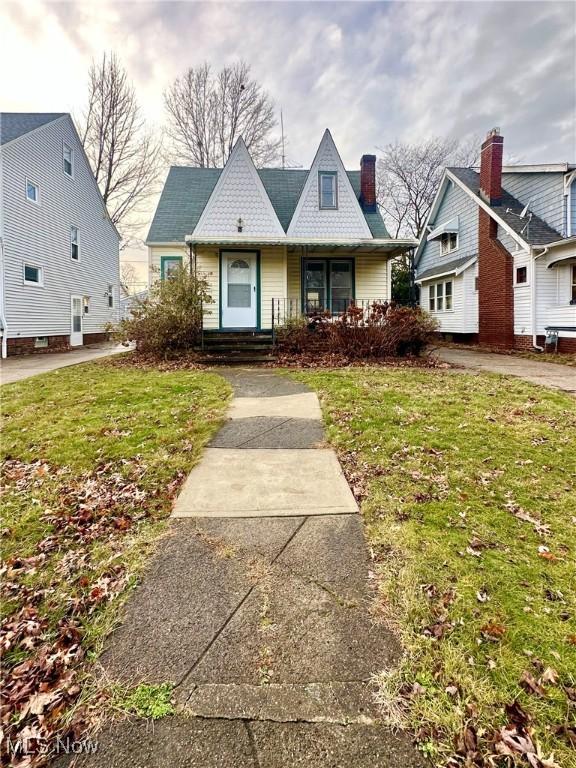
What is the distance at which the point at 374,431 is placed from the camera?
466cm

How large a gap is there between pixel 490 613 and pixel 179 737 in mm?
1513

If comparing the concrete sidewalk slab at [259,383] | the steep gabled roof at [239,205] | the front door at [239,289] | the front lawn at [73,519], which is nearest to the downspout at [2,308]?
the steep gabled roof at [239,205]

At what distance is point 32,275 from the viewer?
15.3 metres

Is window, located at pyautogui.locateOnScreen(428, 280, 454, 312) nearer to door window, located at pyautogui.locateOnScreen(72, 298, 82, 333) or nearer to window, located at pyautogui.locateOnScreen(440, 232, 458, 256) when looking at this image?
window, located at pyautogui.locateOnScreen(440, 232, 458, 256)

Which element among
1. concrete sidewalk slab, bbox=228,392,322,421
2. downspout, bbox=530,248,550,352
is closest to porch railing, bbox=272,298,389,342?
concrete sidewalk slab, bbox=228,392,322,421

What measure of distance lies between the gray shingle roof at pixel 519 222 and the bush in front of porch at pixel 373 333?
21.5 ft

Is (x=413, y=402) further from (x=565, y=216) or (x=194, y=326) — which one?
A: (x=565, y=216)

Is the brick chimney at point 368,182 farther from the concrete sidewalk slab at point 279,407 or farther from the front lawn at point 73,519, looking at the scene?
the front lawn at point 73,519

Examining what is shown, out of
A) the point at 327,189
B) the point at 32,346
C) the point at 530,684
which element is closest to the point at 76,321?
the point at 32,346

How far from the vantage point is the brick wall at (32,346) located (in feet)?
46.3

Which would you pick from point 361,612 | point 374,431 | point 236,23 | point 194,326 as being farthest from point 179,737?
A: point 236,23

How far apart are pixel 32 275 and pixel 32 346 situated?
9.11 feet

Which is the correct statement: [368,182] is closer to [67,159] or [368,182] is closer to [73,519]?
[67,159]

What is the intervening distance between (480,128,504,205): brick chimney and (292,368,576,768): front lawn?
14.2m
